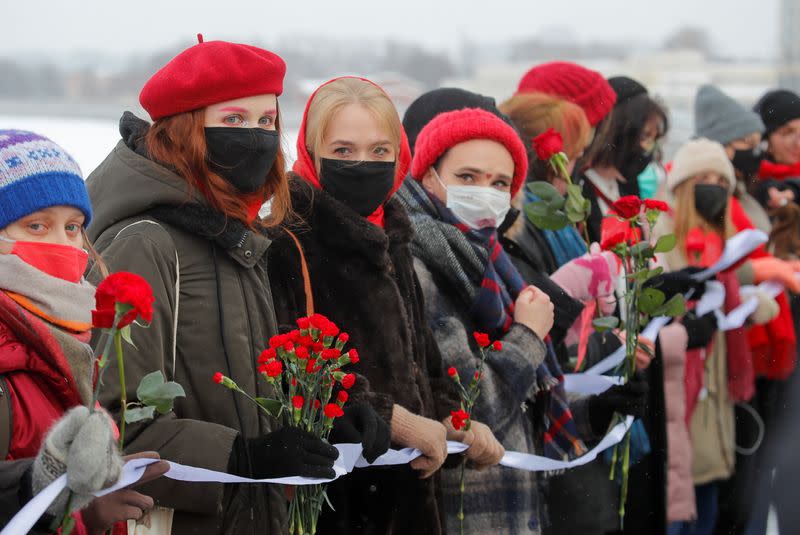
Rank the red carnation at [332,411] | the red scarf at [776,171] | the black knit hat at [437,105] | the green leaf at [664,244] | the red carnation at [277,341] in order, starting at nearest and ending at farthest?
the red carnation at [277,341], the red carnation at [332,411], the green leaf at [664,244], the black knit hat at [437,105], the red scarf at [776,171]

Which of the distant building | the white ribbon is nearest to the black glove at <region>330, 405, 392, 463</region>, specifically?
the white ribbon

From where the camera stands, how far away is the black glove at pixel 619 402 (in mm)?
4402

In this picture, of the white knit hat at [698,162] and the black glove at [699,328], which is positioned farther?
the white knit hat at [698,162]

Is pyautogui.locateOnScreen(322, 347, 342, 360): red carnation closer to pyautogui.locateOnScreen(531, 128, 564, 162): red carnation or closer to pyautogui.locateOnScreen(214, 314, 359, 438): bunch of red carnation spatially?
pyautogui.locateOnScreen(214, 314, 359, 438): bunch of red carnation

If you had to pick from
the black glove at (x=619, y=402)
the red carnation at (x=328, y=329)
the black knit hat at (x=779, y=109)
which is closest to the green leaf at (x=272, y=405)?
the red carnation at (x=328, y=329)

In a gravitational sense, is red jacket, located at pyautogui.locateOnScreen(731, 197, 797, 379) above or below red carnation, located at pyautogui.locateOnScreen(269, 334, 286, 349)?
below

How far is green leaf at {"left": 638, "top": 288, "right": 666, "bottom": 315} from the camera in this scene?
13.8ft

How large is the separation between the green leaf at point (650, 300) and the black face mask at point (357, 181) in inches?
43.1

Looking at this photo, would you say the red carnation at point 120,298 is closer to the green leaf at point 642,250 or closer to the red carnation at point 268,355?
the red carnation at point 268,355

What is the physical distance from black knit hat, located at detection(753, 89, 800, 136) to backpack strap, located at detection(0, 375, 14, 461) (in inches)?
242

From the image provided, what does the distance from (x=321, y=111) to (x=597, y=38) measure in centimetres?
6304

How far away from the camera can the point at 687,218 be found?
20.5 feet

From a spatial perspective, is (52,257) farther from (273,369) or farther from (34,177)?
(273,369)

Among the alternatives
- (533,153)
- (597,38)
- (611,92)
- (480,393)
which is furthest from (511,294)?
(597,38)
